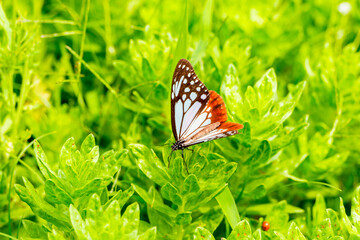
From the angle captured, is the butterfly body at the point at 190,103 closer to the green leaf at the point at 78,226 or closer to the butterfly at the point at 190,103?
the butterfly at the point at 190,103

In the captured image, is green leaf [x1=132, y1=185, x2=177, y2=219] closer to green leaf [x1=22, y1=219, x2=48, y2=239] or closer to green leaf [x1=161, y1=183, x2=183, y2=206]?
green leaf [x1=161, y1=183, x2=183, y2=206]

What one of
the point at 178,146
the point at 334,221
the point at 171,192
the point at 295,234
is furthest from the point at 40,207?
the point at 334,221

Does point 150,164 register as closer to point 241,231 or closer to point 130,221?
point 130,221

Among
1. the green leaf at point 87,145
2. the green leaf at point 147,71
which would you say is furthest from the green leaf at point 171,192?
the green leaf at point 147,71

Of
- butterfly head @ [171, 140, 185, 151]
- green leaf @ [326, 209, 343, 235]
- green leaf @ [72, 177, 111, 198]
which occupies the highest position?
butterfly head @ [171, 140, 185, 151]

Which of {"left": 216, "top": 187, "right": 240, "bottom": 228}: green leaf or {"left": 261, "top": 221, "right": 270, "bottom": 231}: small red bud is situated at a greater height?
{"left": 216, "top": 187, "right": 240, "bottom": 228}: green leaf

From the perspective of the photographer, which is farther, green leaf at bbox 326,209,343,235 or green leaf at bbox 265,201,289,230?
green leaf at bbox 265,201,289,230

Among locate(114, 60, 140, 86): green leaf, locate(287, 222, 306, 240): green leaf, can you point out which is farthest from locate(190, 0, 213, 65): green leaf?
locate(287, 222, 306, 240): green leaf

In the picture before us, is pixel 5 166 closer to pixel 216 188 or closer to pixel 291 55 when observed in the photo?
pixel 216 188

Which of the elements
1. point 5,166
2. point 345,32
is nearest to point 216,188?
point 5,166
